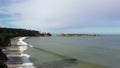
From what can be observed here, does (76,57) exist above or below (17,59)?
below

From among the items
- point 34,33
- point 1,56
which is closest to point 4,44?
point 1,56

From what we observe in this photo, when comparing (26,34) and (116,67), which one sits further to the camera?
(26,34)

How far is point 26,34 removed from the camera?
584 ft

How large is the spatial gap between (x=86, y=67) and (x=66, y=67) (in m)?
2.31

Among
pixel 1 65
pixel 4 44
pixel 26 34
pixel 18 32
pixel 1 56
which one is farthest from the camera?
pixel 26 34

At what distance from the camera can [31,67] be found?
21812mm

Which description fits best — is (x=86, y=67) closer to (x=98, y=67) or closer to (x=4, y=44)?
(x=98, y=67)

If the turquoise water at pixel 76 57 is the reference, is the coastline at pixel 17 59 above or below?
above

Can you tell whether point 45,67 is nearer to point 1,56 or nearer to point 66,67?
point 66,67

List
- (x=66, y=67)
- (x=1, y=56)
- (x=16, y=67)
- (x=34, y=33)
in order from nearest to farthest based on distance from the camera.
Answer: (x=16, y=67)
(x=66, y=67)
(x=1, y=56)
(x=34, y=33)

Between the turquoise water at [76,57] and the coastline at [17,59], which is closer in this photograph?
the coastline at [17,59]

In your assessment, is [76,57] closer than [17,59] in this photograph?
No

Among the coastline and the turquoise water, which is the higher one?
the coastline

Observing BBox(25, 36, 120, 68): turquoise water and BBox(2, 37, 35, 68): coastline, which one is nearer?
BBox(2, 37, 35, 68): coastline
